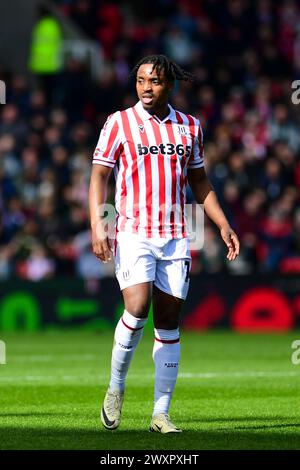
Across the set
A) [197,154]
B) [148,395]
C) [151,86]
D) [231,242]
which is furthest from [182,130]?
[148,395]

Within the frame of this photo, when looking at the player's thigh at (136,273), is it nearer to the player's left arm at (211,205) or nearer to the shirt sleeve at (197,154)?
the player's left arm at (211,205)

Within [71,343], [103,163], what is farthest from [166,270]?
[71,343]

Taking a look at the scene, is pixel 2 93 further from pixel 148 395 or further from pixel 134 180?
pixel 134 180

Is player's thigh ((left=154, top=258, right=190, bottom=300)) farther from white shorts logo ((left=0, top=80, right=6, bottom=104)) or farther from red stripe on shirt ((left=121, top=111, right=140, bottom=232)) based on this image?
white shorts logo ((left=0, top=80, right=6, bottom=104))

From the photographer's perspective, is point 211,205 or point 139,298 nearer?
point 139,298

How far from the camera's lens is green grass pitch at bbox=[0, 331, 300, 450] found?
7957 mm

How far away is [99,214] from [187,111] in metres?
14.2

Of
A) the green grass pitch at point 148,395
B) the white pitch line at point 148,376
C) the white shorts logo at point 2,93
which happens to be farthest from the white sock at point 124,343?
the white shorts logo at point 2,93

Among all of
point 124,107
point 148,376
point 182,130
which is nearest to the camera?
point 182,130

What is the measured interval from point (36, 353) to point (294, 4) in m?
12.1

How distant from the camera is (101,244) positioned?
816 cm

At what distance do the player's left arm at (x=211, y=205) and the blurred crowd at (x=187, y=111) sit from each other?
35.7 feet

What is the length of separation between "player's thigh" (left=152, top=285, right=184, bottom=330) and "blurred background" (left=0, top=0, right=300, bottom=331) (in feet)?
36.3

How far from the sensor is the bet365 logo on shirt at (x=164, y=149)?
27.6 ft
